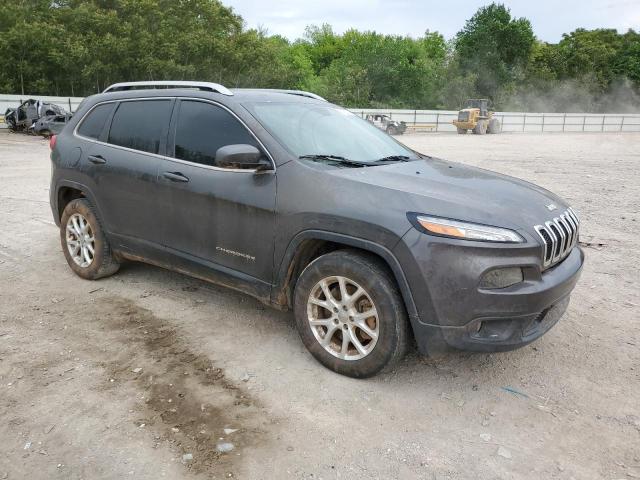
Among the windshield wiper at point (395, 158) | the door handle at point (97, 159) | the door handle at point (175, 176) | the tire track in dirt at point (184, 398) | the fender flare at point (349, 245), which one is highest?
the windshield wiper at point (395, 158)

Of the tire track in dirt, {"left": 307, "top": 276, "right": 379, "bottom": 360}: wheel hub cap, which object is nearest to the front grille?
{"left": 307, "top": 276, "right": 379, "bottom": 360}: wheel hub cap

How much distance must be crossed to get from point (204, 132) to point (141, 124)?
2.59ft

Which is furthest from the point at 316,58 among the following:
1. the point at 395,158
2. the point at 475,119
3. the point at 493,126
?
the point at 395,158

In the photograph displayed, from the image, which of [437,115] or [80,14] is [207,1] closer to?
[80,14]

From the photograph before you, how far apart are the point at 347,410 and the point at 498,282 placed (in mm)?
1099

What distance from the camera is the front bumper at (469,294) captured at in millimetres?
2979

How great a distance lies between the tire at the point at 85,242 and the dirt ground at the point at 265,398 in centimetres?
16

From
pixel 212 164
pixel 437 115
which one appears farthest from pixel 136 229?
pixel 437 115

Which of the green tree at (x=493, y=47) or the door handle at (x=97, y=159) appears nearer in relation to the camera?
the door handle at (x=97, y=159)

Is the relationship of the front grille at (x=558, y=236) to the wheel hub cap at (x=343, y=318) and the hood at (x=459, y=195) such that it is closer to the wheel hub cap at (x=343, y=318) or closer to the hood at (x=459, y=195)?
the hood at (x=459, y=195)

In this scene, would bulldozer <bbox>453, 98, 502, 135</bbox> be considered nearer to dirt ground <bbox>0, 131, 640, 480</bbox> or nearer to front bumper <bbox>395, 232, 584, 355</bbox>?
dirt ground <bbox>0, 131, 640, 480</bbox>

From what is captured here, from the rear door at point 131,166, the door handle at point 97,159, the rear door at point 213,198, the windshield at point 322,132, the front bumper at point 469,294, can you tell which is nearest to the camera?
the front bumper at point 469,294

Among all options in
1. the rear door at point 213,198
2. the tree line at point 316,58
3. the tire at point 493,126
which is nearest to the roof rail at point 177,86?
the rear door at point 213,198

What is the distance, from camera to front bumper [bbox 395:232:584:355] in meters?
2.98
